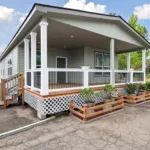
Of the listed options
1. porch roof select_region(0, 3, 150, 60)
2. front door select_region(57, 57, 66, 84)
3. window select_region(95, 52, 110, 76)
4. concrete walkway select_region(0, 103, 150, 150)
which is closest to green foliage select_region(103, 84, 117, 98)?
concrete walkway select_region(0, 103, 150, 150)

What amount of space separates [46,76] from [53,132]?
1.97m

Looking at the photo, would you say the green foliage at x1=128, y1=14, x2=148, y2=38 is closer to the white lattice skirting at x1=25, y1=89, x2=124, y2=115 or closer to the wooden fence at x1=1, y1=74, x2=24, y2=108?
the white lattice skirting at x1=25, y1=89, x2=124, y2=115

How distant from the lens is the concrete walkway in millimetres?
3412

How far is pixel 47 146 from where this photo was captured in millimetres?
3432

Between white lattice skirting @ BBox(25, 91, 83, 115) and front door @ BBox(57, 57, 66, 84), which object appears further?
front door @ BBox(57, 57, 66, 84)

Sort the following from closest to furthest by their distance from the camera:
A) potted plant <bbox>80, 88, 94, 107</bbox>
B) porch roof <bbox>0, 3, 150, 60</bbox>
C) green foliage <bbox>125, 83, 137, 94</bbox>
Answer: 1. porch roof <bbox>0, 3, 150, 60</bbox>
2. potted plant <bbox>80, 88, 94, 107</bbox>
3. green foliage <bbox>125, 83, 137, 94</bbox>

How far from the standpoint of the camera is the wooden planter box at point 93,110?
16.6 ft

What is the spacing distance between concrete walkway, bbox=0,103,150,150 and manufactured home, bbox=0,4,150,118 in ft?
3.59

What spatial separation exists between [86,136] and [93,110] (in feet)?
5.37

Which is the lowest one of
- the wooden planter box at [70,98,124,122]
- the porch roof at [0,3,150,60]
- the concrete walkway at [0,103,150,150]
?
the concrete walkway at [0,103,150,150]

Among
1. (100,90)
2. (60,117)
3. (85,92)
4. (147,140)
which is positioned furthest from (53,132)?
(100,90)

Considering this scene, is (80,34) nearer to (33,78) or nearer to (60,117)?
(33,78)

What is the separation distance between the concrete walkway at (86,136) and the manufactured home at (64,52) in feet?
3.59

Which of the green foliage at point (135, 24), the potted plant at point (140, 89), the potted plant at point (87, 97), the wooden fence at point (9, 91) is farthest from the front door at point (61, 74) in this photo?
the green foliage at point (135, 24)
